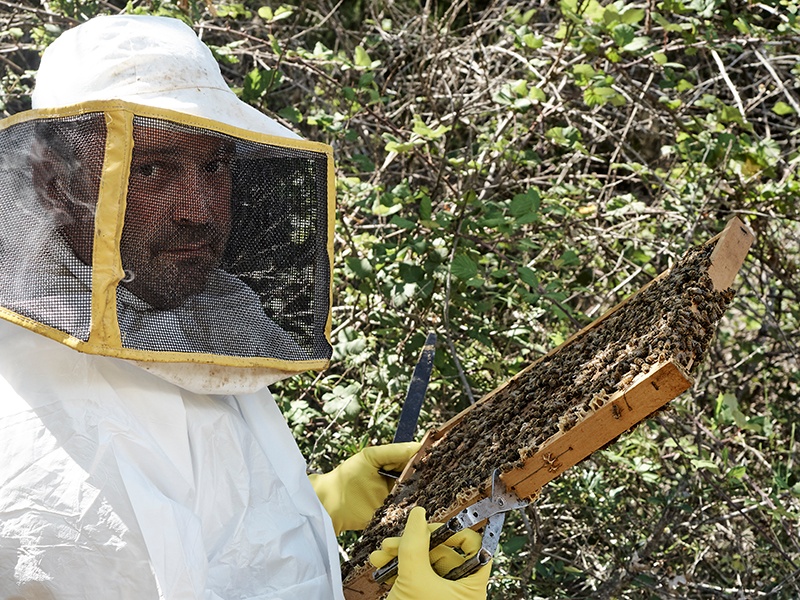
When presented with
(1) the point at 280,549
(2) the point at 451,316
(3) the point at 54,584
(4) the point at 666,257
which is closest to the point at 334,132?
(2) the point at 451,316

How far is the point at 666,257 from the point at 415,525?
8.42 ft

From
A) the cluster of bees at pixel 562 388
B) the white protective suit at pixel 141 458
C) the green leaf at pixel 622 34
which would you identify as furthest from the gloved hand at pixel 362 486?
the green leaf at pixel 622 34

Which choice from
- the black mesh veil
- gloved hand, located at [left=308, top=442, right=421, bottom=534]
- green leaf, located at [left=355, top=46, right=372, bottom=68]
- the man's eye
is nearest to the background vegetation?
green leaf, located at [left=355, top=46, right=372, bottom=68]

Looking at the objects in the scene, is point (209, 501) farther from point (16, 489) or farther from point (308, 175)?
point (308, 175)

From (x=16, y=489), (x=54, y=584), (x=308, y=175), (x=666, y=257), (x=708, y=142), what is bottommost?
(x=666, y=257)

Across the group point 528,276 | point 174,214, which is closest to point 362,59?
point 528,276

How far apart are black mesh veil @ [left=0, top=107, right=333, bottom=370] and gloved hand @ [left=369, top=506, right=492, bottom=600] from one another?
0.45m

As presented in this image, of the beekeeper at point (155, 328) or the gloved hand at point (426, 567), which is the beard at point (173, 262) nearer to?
the beekeeper at point (155, 328)

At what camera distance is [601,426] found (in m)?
1.60

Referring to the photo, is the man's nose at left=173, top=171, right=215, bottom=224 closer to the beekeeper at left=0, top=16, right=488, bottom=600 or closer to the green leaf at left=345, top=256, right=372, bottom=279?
the beekeeper at left=0, top=16, right=488, bottom=600

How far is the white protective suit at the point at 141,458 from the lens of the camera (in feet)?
5.36

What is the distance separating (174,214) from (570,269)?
2.76 metres

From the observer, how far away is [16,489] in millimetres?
1632

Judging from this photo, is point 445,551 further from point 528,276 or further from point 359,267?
point 359,267
